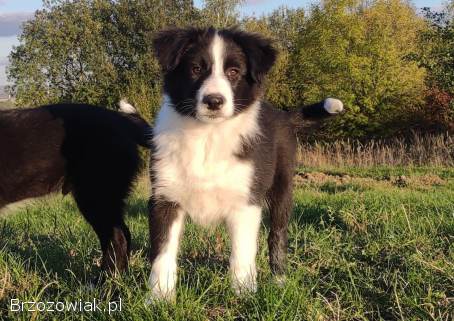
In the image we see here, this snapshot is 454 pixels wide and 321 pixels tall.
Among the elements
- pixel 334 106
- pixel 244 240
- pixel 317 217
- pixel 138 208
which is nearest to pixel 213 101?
pixel 244 240

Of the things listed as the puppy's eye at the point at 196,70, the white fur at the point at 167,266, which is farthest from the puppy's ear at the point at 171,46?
the white fur at the point at 167,266

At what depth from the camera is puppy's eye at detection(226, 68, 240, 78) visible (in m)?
3.14

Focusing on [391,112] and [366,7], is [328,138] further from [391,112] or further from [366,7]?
[366,7]

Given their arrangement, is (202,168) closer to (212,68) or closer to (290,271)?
(212,68)

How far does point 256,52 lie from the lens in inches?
131

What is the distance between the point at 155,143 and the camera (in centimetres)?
328

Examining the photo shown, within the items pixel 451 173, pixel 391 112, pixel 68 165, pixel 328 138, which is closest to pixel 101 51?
pixel 328 138

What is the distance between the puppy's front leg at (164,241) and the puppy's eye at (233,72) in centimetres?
85

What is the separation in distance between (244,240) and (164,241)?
474 mm

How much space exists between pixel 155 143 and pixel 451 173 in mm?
9342

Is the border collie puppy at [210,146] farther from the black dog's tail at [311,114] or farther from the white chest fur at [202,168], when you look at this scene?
the black dog's tail at [311,114]

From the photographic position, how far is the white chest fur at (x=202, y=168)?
10.2ft

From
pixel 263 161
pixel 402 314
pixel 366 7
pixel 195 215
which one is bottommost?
pixel 402 314

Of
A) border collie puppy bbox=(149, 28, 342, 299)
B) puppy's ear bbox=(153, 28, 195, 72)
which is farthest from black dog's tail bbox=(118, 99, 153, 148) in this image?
puppy's ear bbox=(153, 28, 195, 72)
